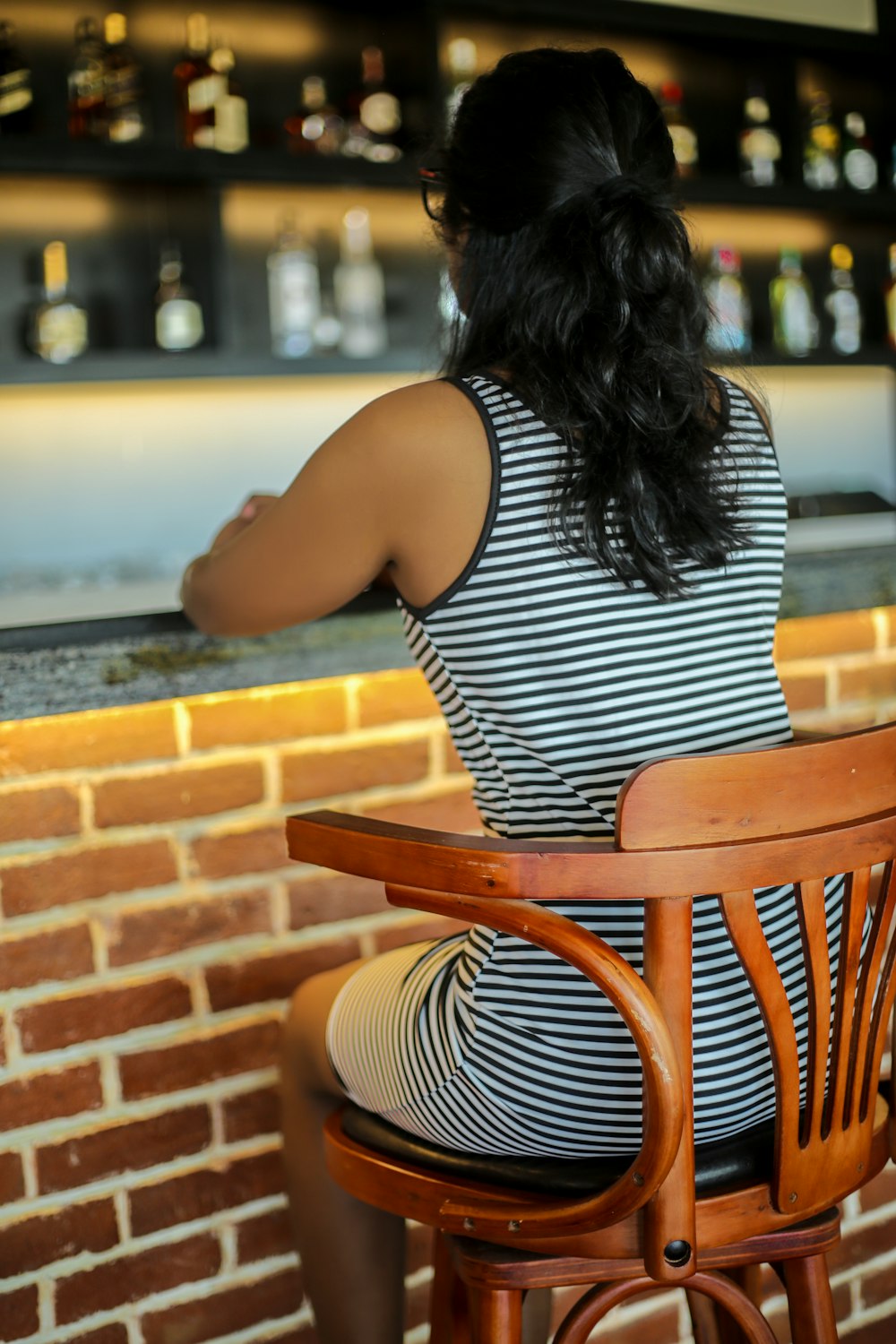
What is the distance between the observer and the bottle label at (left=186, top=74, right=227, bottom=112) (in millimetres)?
2326

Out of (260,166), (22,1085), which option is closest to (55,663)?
(22,1085)

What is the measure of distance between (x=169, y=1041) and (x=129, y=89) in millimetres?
1660

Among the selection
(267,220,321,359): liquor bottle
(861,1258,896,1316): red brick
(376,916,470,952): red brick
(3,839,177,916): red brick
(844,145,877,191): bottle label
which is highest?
(844,145,877,191): bottle label

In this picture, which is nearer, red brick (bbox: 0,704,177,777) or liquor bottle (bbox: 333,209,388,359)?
red brick (bbox: 0,704,177,777)

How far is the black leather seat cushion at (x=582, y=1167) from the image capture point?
90cm

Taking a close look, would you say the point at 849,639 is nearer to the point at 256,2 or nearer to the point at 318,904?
the point at 318,904

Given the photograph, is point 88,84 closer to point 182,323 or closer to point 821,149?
point 182,323

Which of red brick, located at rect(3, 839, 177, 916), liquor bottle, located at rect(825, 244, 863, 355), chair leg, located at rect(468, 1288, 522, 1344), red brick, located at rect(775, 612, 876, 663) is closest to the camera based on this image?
chair leg, located at rect(468, 1288, 522, 1344)

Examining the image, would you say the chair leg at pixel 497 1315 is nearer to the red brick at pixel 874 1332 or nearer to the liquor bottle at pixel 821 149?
the red brick at pixel 874 1332

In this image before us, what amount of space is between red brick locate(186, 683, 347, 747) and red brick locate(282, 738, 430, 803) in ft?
0.09

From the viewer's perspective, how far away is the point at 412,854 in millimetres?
812

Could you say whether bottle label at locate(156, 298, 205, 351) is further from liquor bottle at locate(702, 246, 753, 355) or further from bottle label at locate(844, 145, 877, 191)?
bottle label at locate(844, 145, 877, 191)

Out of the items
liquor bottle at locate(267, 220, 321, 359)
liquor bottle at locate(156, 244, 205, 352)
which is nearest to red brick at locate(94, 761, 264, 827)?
liquor bottle at locate(156, 244, 205, 352)

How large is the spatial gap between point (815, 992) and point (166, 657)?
63cm
